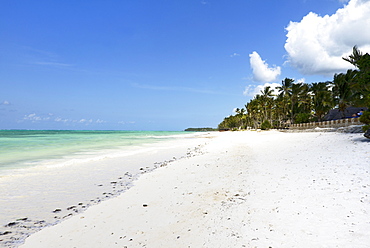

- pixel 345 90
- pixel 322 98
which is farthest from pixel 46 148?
pixel 322 98

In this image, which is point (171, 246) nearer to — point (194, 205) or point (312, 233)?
point (194, 205)

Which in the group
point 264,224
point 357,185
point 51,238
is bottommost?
point 51,238

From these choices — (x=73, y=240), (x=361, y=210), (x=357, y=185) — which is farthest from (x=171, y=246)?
(x=357, y=185)

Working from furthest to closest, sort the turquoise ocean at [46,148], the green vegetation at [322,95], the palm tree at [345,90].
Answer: the palm tree at [345,90], the green vegetation at [322,95], the turquoise ocean at [46,148]

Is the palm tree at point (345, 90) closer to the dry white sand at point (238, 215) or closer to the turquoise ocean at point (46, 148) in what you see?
the turquoise ocean at point (46, 148)

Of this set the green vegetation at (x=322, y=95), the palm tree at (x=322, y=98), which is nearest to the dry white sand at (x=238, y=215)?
the green vegetation at (x=322, y=95)

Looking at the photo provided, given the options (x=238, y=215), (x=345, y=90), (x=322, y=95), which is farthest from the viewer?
(x=322, y=95)

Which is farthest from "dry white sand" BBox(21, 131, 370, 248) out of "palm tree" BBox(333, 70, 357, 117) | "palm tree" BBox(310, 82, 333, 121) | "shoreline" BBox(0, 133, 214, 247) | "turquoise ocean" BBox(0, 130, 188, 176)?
"palm tree" BBox(310, 82, 333, 121)

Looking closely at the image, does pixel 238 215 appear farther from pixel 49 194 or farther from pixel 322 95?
pixel 322 95

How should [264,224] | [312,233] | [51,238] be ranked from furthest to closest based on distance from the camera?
[51,238], [264,224], [312,233]

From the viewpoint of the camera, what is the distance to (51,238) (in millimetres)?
4688

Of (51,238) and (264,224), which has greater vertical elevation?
(264,224)

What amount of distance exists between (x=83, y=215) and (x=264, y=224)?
4814mm

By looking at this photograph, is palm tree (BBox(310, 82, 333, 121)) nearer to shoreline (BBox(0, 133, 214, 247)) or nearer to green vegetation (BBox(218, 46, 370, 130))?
green vegetation (BBox(218, 46, 370, 130))
